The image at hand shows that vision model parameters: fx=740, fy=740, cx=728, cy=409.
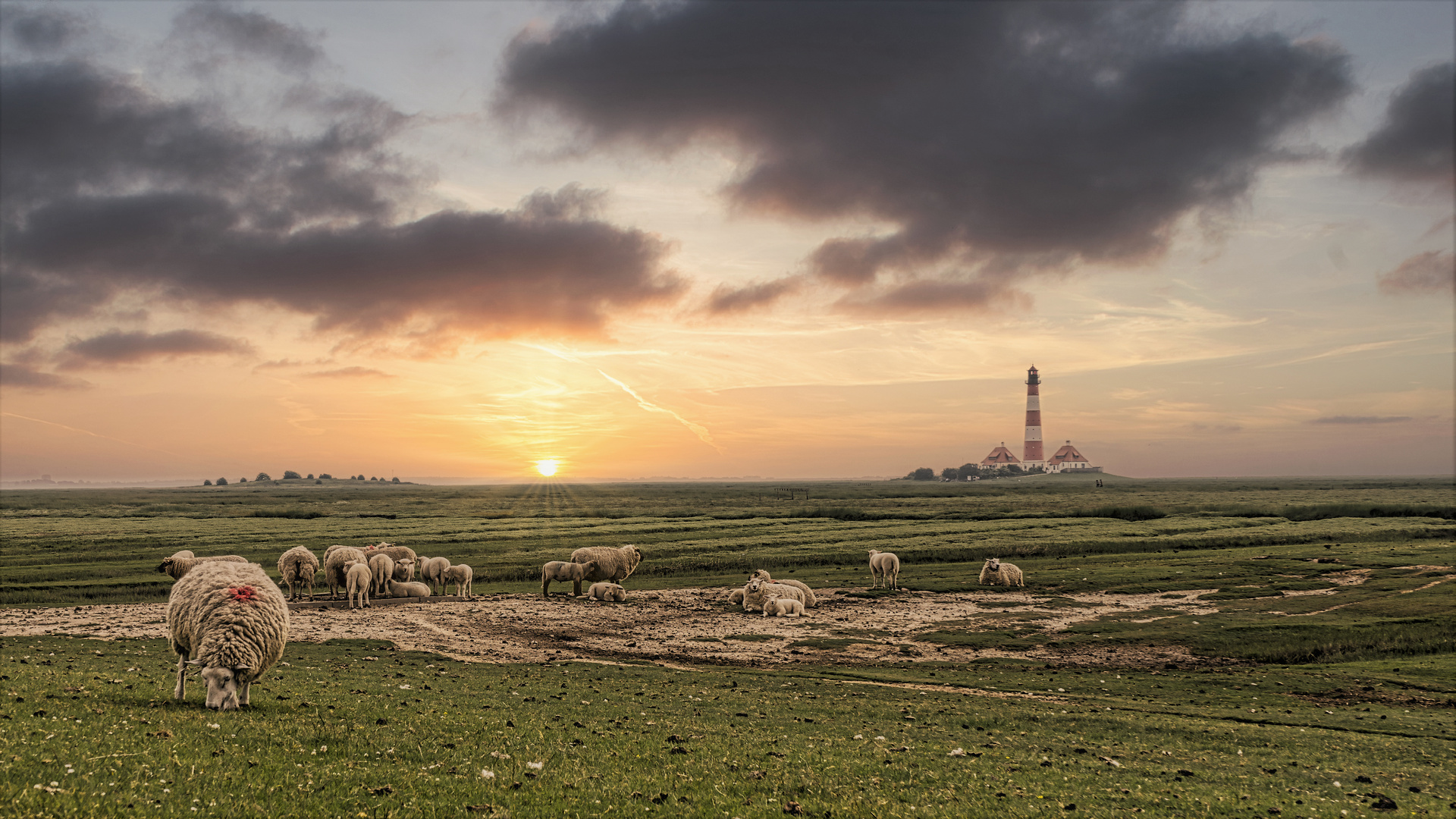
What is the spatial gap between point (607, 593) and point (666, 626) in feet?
27.3

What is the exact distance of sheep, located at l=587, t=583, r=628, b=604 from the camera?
4103 centimetres

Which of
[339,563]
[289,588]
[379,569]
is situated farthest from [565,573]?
[289,588]

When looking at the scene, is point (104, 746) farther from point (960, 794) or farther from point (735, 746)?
point (960, 794)

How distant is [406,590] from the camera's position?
137ft

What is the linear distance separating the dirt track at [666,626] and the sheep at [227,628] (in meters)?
11.7

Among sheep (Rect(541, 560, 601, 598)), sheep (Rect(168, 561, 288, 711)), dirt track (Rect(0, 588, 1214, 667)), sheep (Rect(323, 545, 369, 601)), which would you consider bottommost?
dirt track (Rect(0, 588, 1214, 667))

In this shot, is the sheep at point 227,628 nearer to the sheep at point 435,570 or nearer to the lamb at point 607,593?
the lamb at point 607,593

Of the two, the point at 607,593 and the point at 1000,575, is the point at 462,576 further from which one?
the point at 1000,575

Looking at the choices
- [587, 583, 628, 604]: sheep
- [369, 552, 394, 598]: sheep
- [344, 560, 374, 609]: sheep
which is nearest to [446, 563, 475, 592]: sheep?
[369, 552, 394, 598]: sheep

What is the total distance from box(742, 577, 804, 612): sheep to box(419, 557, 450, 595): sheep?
18.3m

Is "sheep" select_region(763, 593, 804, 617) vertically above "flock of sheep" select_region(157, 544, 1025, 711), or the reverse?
"flock of sheep" select_region(157, 544, 1025, 711)

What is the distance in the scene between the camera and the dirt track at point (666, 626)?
28078 millimetres

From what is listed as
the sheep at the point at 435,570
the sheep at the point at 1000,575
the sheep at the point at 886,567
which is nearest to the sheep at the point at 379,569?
the sheep at the point at 435,570

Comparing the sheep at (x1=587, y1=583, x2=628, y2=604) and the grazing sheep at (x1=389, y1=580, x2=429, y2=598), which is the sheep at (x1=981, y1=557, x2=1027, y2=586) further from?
the grazing sheep at (x1=389, y1=580, x2=429, y2=598)
